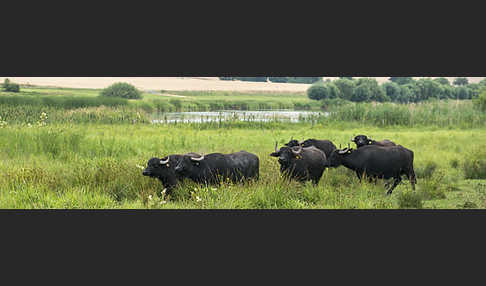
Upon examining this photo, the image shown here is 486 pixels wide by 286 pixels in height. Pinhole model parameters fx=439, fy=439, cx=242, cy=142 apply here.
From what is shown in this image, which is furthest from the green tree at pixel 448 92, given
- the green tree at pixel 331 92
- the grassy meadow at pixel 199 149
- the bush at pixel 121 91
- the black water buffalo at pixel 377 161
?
the bush at pixel 121 91

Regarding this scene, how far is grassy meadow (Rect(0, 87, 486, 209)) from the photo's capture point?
29.9ft

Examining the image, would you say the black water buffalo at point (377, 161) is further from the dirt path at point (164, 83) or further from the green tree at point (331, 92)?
the dirt path at point (164, 83)

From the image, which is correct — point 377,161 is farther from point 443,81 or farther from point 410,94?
point 443,81

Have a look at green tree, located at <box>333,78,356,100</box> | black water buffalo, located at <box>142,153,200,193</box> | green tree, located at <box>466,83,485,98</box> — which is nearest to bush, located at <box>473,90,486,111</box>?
green tree, located at <box>466,83,485,98</box>

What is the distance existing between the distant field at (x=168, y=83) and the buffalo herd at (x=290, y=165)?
8.11 ft

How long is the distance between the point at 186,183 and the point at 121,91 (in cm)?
425

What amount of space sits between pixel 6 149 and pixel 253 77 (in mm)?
6831

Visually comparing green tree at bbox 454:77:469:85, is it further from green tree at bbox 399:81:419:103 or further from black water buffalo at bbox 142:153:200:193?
black water buffalo at bbox 142:153:200:193

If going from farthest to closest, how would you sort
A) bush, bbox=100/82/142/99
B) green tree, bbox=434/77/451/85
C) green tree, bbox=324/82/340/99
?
green tree, bbox=434/77/451/85 < green tree, bbox=324/82/340/99 < bush, bbox=100/82/142/99

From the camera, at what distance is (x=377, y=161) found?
34.0ft

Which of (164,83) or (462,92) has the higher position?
(164,83)

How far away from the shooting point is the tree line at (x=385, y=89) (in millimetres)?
12820

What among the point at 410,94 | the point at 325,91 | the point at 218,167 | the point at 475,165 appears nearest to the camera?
the point at 218,167

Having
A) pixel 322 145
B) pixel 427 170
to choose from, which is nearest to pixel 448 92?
pixel 427 170
